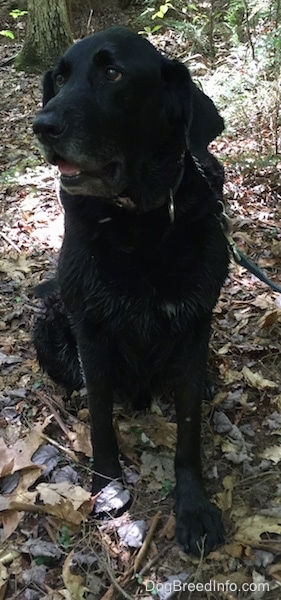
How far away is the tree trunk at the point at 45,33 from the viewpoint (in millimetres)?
7641

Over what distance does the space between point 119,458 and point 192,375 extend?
0.62 m

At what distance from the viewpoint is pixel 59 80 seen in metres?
2.38

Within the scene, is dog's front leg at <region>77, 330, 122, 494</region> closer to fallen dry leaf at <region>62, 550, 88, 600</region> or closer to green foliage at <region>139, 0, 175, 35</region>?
fallen dry leaf at <region>62, 550, 88, 600</region>

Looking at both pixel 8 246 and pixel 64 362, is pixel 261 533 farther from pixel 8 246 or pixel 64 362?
pixel 8 246

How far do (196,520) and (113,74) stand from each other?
1.80 meters


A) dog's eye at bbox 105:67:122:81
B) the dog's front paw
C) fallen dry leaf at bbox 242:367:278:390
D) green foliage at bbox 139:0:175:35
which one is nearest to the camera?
dog's eye at bbox 105:67:122:81

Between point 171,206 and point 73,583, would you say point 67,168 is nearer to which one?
point 171,206

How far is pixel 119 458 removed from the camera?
292 centimetres

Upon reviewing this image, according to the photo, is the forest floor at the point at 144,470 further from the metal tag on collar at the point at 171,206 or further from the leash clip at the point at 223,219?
the metal tag on collar at the point at 171,206

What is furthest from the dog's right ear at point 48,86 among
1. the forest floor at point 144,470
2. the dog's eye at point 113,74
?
the forest floor at point 144,470

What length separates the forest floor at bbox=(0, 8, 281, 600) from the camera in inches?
91.4

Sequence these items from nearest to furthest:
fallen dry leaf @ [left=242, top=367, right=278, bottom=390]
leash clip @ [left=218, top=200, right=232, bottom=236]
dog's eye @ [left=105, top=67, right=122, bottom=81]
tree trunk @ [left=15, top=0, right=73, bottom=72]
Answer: dog's eye @ [left=105, top=67, right=122, bottom=81]
leash clip @ [left=218, top=200, right=232, bottom=236]
fallen dry leaf @ [left=242, top=367, right=278, bottom=390]
tree trunk @ [left=15, top=0, right=73, bottom=72]

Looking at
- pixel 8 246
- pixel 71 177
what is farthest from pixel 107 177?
pixel 8 246

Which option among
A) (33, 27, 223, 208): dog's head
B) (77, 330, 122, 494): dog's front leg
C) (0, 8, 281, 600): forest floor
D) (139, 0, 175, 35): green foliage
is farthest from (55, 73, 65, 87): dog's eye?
(139, 0, 175, 35): green foliage
